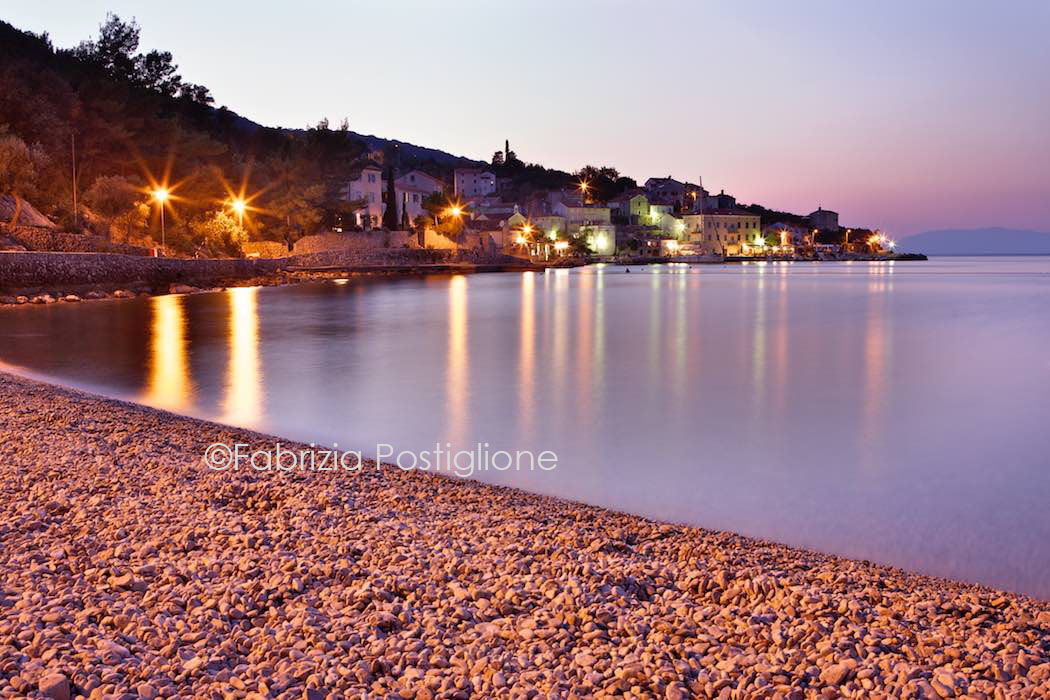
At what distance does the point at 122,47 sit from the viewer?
50.0 m

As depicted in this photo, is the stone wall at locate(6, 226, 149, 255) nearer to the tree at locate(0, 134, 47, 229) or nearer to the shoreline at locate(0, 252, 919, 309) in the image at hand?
the tree at locate(0, 134, 47, 229)

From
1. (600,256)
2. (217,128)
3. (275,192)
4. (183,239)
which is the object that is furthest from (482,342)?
(600,256)

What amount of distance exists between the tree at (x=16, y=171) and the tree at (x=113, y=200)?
4.07 m

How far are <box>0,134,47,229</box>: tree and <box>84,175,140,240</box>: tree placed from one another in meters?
4.07

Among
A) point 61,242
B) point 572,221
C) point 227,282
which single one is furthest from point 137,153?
point 572,221

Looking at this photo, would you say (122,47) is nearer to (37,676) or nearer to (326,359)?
(326,359)

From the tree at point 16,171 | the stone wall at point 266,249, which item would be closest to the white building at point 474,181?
the stone wall at point 266,249

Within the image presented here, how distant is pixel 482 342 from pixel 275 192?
35229 mm

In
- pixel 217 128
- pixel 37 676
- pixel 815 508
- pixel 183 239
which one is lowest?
pixel 815 508

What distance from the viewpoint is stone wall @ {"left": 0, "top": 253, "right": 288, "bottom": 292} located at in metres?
26.7

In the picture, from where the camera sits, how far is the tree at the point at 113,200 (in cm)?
3641

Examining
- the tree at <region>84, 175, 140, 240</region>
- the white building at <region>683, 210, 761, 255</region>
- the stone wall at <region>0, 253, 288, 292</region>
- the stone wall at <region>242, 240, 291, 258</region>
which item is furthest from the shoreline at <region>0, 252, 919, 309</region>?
the white building at <region>683, 210, 761, 255</region>

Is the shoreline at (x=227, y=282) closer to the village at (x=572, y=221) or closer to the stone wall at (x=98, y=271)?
the stone wall at (x=98, y=271)

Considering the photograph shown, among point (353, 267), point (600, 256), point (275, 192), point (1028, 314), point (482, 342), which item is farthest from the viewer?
point (600, 256)
